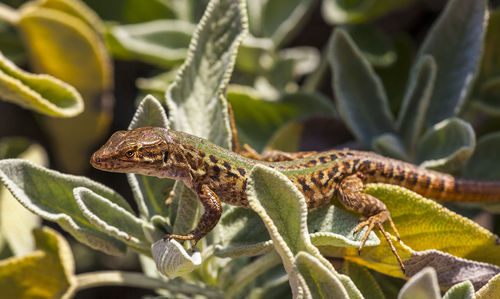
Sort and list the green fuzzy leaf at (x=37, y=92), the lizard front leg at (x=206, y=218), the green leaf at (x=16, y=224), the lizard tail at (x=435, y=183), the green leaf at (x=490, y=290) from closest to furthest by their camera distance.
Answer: the green leaf at (x=490, y=290), the lizard front leg at (x=206, y=218), the green fuzzy leaf at (x=37, y=92), the lizard tail at (x=435, y=183), the green leaf at (x=16, y=224)

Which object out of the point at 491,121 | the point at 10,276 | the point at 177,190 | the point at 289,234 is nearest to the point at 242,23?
the point at 177,190

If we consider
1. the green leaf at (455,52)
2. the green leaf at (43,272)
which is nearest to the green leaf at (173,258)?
the green leaf at (43,272)

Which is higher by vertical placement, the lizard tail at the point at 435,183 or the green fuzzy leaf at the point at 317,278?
the green fuzzy leaf at the point at 317,278

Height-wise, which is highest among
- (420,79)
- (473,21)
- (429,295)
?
(473,21)

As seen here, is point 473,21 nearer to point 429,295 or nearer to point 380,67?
point 380,67

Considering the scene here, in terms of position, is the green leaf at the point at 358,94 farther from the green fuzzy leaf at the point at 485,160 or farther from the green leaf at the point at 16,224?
the green leaf at the point at 16,224

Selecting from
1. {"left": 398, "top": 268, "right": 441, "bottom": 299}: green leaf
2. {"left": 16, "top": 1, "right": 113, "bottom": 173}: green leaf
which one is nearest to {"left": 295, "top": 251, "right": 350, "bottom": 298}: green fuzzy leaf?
{"left": 398, "top": 268, "right": 441, "bottom": 299}: green leaf

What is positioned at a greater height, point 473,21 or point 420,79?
point 473,21
